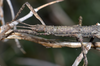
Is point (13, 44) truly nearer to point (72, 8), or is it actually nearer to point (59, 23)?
point (59, 23)

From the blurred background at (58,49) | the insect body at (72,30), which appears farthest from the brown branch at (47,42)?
the blurred background at (58,49)

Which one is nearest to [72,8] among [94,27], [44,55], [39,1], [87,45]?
[39,1]

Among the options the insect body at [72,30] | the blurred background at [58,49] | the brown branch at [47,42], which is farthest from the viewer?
the blurred background at [58,49]

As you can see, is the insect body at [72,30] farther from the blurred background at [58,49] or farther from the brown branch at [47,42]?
the blurred background at [58,49]

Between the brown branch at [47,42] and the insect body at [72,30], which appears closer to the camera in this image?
the brown branch at [47,42]

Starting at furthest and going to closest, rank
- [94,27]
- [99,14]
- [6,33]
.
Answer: [99,14] → [94,27] → [6,33]

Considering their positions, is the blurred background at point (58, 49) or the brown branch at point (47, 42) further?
the blurred background at point (58, 49)

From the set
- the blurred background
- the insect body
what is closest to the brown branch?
the insect body

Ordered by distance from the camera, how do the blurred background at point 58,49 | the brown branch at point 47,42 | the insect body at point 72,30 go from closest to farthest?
the brown branch at point 47,42 < the insect body at point 72,30 < the blurred background at point 58,49

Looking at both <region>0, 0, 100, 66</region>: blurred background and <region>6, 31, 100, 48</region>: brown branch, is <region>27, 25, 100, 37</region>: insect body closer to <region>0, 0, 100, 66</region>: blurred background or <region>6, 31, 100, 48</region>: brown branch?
<region>6, 31, 100, 48</region>: brown branch

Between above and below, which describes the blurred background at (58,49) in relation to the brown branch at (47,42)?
above

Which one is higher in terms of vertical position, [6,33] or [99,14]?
[99,14]
